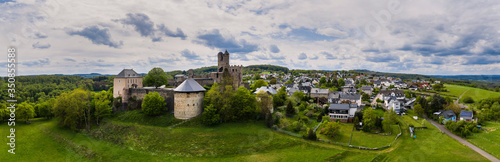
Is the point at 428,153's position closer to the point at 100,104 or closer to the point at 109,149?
the point at 109,149

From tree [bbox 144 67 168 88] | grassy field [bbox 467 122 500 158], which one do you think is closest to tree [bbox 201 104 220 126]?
tree [bbox 144 67 168 88]

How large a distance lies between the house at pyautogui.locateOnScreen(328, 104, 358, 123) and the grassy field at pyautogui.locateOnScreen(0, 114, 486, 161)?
8732 mm

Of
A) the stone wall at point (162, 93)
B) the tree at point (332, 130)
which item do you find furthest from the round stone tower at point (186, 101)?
the tree at point (332, 130)

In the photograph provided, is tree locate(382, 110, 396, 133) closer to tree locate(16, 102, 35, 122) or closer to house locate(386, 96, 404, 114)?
house locate(386, 96, 404, 114)

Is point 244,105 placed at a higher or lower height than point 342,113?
higher

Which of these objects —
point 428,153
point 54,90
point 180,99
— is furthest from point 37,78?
point 428,153

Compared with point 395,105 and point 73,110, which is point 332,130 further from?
→ point 73,110

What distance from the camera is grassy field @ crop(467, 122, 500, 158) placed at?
99.8 ft

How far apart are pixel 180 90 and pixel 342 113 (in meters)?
27.9

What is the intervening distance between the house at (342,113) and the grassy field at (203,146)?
28.6ft

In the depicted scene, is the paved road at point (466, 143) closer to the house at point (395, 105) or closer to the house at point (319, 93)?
the house at point (395, 105)

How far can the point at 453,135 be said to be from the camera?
37.3m

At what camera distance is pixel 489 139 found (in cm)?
3400

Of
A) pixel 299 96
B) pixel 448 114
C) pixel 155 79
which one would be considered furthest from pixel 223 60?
pixel 448 114
